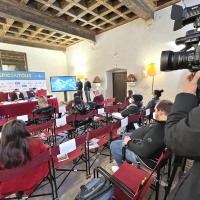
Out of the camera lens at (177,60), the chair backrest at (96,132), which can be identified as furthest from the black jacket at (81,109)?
the camera lens at (177,60)

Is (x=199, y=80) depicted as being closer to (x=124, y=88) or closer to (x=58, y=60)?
(x=124, y=88)

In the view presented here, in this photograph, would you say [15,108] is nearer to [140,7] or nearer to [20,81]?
[20,81]

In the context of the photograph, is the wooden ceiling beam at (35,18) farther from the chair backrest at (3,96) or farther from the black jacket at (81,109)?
the black jacket at (81,109)

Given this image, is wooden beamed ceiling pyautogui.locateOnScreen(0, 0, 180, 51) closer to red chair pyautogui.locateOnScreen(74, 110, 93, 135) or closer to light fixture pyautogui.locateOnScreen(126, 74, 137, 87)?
light fixture pyautogui.locateOnScreen(126, 74, 137, 87)

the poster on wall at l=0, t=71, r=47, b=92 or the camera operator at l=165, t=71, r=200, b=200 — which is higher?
the poster on wall at l=0, t=71, r=47, b=92

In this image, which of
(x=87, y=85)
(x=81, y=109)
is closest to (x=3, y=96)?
(x=87, y=85)

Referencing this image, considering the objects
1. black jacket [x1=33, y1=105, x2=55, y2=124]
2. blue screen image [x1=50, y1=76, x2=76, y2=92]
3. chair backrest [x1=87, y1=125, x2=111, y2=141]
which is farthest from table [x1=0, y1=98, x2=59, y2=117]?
chair backrest [x1=87, y1=125, x2=111, y2=141]

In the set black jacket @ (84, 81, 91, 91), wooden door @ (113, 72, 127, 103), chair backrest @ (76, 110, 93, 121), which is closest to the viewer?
chair backrest @ (76, 110, 93, 121)

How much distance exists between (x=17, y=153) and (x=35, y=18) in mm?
4486

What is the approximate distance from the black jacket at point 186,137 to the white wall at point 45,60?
303 inches

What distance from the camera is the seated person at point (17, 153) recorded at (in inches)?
43.0

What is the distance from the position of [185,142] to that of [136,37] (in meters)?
5.19

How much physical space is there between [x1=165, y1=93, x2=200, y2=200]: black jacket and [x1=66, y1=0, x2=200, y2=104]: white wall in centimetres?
413

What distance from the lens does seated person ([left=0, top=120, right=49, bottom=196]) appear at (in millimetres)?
1093
